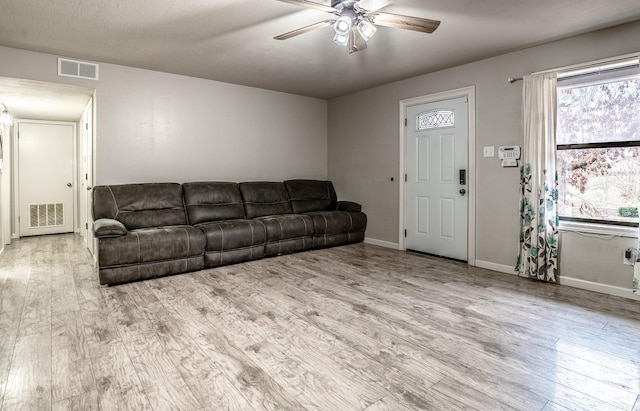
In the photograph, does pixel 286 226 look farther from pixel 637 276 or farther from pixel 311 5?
pixel 637 276

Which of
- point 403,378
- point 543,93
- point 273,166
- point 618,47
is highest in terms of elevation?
point 618,47

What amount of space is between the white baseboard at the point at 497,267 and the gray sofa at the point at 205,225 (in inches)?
76.4

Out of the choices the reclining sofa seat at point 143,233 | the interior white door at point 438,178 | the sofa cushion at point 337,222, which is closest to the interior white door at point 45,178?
the reclining sofa seat at point 143,233

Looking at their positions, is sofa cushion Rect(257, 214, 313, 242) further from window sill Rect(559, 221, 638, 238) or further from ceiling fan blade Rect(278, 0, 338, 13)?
window sill Rect(559, 221, 638, 238)

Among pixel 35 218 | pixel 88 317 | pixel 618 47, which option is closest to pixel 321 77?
pixel 618 47

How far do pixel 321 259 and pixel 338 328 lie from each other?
6.92 ft

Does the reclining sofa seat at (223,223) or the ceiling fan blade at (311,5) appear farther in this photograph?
the reclining sofa seat at (223,223)

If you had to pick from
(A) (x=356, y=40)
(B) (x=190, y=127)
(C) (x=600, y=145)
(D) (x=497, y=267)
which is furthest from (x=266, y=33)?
(D) (x=497, y=267)

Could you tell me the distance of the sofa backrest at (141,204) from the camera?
4129mm

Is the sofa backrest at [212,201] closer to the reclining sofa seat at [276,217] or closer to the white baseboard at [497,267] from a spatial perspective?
the reclining sofa seat at [276,217]

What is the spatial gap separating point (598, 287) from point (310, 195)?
3.90 m

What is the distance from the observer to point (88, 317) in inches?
109

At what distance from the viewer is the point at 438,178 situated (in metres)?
4.75

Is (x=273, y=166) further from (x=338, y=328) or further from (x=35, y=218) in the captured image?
(x=35, y=218)
